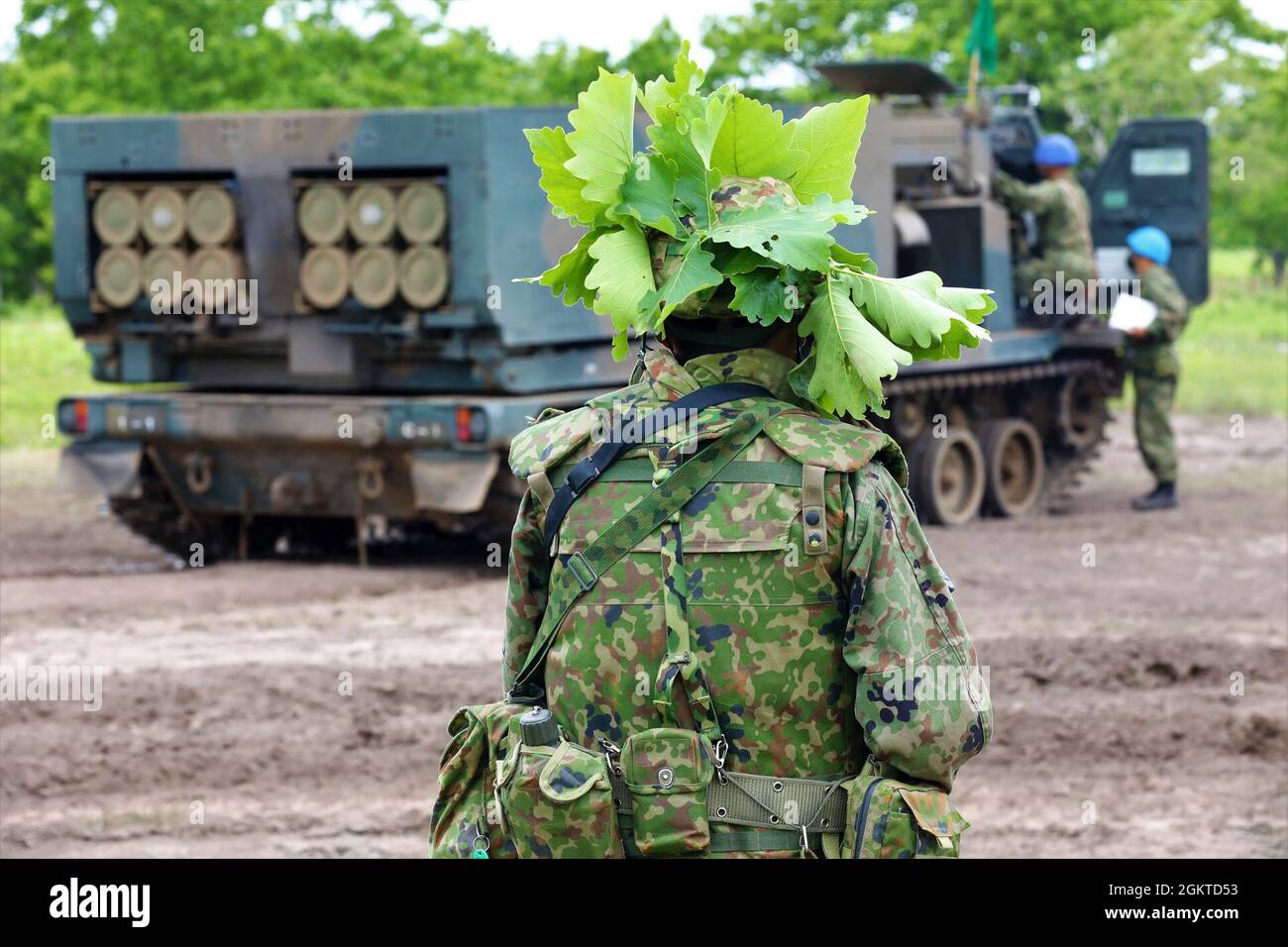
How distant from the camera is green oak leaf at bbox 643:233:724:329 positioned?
113 inches

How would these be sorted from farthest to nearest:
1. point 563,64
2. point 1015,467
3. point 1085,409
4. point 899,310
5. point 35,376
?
1. point 563,64
2. point 35,376
3. point 1085,409
4. point 1015,467
5. point 899,310

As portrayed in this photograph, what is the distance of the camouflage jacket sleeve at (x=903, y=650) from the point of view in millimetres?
2855

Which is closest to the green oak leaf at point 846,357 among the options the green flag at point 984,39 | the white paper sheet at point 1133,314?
the white paper sheet at point 1133,314

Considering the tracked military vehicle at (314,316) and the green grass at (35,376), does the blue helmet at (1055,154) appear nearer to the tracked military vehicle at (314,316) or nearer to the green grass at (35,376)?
the tracked military vehicle at (314,316)

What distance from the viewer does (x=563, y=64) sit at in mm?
24891

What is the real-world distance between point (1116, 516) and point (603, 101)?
10768 millimetres

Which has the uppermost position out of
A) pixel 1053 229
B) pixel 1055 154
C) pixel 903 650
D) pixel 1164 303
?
pixel 1055 154

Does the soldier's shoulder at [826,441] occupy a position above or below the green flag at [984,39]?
below

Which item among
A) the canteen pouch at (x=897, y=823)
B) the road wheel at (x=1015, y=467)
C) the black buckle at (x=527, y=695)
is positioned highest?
the black buckle at (x=527, y=695)

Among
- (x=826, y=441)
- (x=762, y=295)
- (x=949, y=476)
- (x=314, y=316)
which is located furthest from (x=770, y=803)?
(x=949, y=476)

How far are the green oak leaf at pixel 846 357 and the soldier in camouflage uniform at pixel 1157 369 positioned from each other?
435 inches

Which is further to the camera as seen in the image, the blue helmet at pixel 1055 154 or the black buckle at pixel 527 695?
the blue helmet at pixel 1055 154

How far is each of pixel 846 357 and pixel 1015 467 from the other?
36.9 feet

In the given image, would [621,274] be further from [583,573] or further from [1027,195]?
[1027,195]
